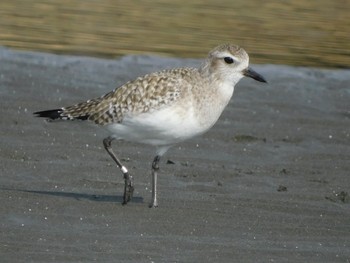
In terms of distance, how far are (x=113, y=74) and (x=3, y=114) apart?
2.90 meters

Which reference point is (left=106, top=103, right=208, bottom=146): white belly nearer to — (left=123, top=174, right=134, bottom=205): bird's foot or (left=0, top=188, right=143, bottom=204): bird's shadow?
(left=123, top=174, right=134, bottom=205): bird's foot

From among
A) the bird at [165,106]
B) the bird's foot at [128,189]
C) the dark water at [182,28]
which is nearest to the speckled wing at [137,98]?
the bird at [165,106]

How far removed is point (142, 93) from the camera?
9.94 meters

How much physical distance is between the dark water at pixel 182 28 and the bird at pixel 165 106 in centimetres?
587

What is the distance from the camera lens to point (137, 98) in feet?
32.6

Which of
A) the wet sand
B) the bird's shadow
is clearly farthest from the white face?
the bird's shadow

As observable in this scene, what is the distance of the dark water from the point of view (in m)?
16.5

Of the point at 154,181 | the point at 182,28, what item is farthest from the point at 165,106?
the point at 182,28

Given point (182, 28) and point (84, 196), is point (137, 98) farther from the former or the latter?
point (182, 28)

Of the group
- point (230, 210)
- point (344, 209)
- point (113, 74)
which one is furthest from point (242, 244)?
point (113, 74)

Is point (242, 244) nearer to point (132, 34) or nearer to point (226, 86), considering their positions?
point (226, 86)

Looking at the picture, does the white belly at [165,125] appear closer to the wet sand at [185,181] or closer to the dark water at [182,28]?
the wet sand at [185,181]

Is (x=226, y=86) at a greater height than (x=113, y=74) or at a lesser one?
greater

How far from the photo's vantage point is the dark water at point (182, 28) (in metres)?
16.5
